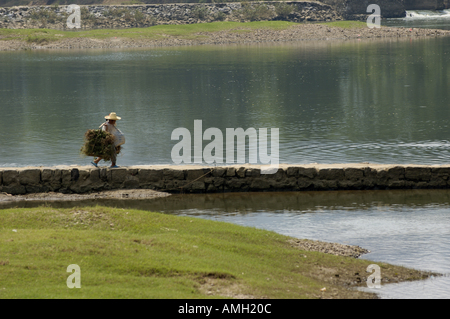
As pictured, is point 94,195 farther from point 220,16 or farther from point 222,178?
point 220,16

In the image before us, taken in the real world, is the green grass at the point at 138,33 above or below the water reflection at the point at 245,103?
above

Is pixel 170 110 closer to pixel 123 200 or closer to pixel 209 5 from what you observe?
pixel 123 200

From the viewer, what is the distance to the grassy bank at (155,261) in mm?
9430

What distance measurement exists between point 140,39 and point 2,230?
102684 mm

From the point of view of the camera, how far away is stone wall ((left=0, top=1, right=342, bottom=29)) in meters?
156

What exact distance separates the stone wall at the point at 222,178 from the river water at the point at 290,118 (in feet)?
1.78

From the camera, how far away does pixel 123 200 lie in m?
18.1

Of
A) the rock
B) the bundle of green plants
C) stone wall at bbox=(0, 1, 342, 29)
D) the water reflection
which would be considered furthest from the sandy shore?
the rock

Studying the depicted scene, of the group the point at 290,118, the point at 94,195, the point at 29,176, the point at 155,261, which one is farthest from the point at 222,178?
the point at 290,118

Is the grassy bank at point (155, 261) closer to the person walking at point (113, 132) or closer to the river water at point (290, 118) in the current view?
the river water at point (290, 118)

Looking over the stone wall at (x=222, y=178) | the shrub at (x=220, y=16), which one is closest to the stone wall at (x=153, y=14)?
the shrub at (x=220, y=16)

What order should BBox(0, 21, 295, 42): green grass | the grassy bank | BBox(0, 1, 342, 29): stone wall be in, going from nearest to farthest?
the grassy bank
BBox(0, 21, 295, 42): green grass
BBox(0, 1, 342, 29): stone wall

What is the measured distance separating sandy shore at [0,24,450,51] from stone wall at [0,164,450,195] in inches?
3630

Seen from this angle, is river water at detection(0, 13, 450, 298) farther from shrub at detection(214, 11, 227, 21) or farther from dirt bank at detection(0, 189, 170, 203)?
shrub at detection(214, 11, 227, 21)
